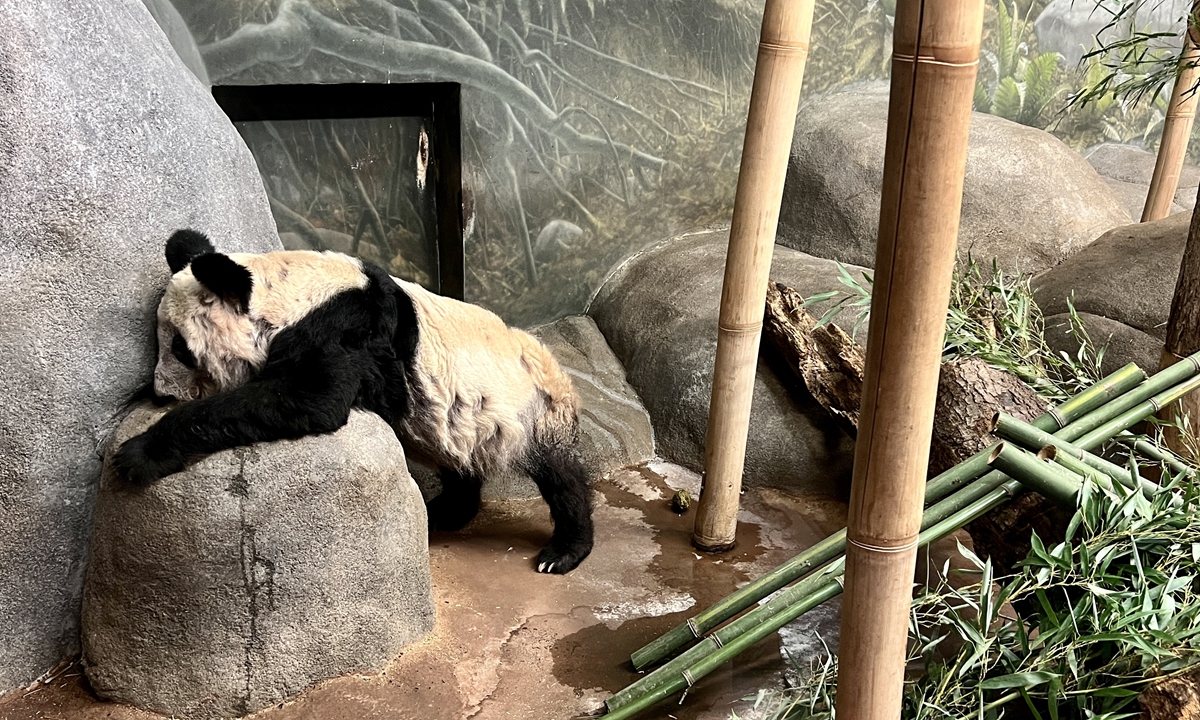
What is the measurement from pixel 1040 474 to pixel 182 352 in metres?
2.37

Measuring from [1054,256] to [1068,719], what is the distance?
3.67 metres

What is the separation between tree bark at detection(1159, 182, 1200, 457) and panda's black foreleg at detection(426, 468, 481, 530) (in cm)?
249

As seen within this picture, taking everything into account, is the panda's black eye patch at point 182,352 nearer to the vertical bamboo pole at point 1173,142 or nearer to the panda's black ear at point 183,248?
the panda's black ear at point 183,248

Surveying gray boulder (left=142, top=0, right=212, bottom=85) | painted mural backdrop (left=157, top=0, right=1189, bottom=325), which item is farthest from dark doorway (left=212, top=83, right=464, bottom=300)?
gray boulder (left=142, top=0, right=212, bottom=85)

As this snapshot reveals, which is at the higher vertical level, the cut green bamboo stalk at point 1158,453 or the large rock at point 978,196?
the large rock at point 978,196

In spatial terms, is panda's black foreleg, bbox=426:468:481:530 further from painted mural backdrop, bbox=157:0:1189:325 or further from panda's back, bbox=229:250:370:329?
painted mural backdrop, bbox=157:0:1189:325

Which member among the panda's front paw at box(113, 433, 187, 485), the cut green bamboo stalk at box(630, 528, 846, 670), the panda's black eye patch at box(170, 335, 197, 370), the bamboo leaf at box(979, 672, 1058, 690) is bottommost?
the cut green bamboo stalk at box(630, 528, 846, 670)

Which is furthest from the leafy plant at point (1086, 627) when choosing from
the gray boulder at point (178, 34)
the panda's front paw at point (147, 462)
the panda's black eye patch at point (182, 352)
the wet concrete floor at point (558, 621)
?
the gray boulder at point (178, 34)

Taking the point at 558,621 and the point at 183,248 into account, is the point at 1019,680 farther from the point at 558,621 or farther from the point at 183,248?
the point at 183,248

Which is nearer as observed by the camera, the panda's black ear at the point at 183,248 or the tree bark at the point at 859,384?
the panda's black ear at the point at 183,248

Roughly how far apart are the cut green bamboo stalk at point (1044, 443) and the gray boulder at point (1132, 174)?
4.44 m

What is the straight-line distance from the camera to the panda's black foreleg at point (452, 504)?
366 centimetres

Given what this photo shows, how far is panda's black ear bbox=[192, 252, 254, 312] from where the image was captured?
244 centimetres

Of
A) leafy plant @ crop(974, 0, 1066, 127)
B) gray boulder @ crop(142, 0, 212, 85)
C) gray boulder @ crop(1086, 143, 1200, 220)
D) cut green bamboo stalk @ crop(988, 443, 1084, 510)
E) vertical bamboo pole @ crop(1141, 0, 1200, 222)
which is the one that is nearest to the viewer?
cut green bamboo stalk @ crop(988, 443, 1084, 510)
